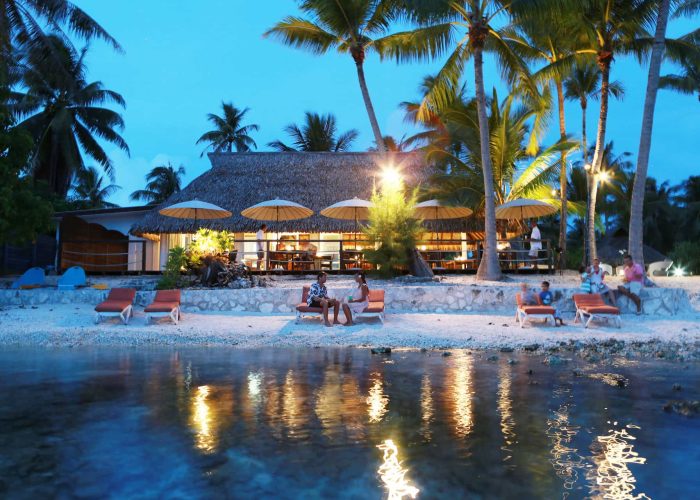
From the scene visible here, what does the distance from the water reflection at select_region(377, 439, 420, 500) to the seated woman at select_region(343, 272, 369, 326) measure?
623 cm

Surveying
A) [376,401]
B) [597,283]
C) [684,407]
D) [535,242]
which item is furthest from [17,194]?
[535,242]

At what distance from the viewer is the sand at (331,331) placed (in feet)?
30.8

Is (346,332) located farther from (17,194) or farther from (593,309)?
(17,194)

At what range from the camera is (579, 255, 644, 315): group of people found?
36.4 ft

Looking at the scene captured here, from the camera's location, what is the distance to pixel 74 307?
1206 centimetres

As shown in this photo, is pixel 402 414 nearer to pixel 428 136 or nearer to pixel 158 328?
pixel 158 328

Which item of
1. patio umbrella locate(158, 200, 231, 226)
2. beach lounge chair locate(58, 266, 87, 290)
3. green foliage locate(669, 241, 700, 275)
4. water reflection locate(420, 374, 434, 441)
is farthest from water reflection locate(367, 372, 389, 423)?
green foliage locate(669, 241, 700, 275)

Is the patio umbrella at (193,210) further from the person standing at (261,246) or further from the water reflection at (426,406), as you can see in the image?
the water reflection at (426,406)

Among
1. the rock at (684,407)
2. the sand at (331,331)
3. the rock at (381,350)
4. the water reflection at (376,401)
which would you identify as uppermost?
the sand at (331,331)

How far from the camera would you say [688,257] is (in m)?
22.2

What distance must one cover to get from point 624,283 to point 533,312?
2.93 meters

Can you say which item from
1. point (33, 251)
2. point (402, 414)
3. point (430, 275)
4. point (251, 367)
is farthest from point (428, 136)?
point (402, 414)

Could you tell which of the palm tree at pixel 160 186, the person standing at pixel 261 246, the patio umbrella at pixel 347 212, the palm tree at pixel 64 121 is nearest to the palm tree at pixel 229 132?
the palm tree at pixel 160 186

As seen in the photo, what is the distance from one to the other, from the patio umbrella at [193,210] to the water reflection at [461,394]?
31.3ft
